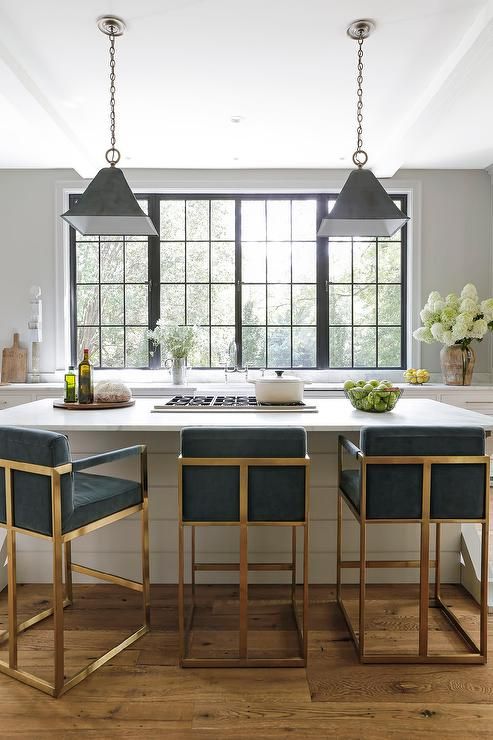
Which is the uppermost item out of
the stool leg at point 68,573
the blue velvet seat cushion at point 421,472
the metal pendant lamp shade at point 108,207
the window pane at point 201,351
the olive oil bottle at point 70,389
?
the metal pendant lamp shade at point 108,207

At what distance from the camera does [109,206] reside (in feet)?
8.18

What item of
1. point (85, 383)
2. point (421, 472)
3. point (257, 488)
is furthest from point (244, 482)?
point (85, 383)

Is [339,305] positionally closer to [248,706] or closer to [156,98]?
[156,98]

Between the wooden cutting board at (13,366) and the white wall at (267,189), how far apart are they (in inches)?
15.2

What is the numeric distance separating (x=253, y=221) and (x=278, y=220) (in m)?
0.24

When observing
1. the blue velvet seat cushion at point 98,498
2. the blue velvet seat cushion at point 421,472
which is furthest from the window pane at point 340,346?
the blue velvet seat cushion at point 98,498

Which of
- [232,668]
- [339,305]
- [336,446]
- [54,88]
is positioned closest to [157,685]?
[232,668]

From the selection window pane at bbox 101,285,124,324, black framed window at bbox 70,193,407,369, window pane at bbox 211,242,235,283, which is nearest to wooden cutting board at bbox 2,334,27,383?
black framed window at bbox 70,193,407,369

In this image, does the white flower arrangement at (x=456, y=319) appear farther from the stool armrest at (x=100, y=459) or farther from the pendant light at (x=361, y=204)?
the stool armrest at (x=100, y=459)

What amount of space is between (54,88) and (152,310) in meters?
2.12

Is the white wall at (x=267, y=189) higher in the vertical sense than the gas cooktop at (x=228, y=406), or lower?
higher

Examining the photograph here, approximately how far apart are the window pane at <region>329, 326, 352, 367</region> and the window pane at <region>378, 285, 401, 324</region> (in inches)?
13.8

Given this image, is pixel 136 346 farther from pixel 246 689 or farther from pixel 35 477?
pixel 246 689

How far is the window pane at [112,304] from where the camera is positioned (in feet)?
16.7
